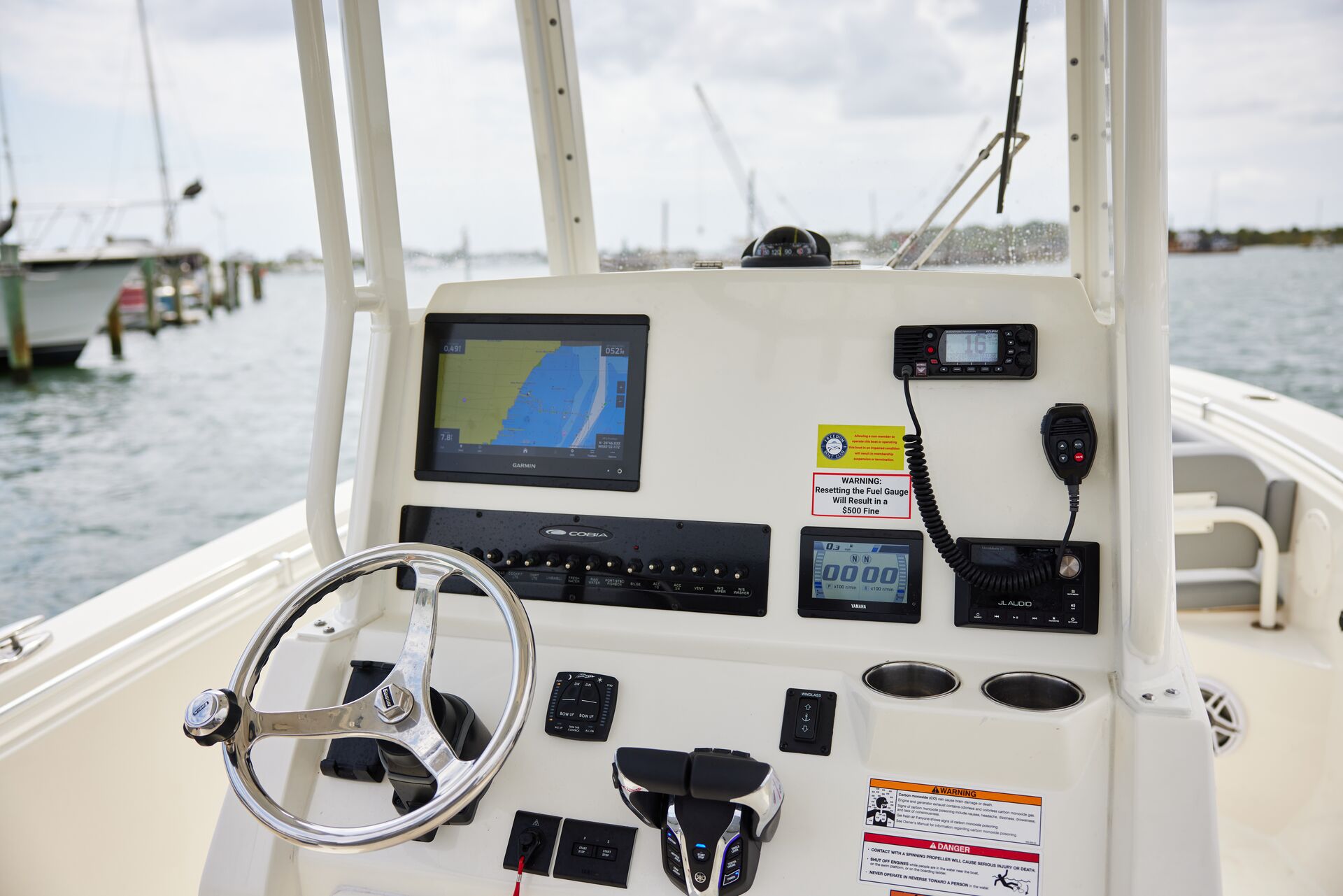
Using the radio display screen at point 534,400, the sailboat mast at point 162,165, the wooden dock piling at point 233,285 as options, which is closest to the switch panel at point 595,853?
the radio display screen at point 534,400

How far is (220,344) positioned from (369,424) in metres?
24.9

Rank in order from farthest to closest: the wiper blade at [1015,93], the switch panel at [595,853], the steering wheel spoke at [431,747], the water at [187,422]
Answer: the water at [187,422] → the wiper blade at [1015,93] → the switch panel at [595,853] → the steering wheel spoke at [431,747]

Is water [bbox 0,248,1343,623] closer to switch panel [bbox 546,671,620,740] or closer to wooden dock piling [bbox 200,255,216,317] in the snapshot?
wooden dock piling [bbox 200,255,216,317]

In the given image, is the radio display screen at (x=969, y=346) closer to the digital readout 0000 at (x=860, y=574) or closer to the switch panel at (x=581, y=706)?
the digital readout 0000 at (x=860, y=574)

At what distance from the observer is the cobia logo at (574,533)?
1476 mm

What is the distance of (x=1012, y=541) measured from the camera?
4.35 feet

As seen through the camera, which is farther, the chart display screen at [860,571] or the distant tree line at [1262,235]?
the distant tree line at [1262,235]

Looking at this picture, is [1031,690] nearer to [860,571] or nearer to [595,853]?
[860,571]

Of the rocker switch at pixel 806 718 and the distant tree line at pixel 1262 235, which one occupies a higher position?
the distant tree line at pixel 1262 235

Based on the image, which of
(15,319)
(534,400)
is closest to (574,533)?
(534,400)

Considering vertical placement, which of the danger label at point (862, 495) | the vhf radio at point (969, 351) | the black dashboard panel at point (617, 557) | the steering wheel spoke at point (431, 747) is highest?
the vhf radio at point (969, 351)

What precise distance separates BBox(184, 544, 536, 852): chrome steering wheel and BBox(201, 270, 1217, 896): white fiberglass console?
0.01 metres

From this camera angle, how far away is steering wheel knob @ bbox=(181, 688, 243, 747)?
0.95 m

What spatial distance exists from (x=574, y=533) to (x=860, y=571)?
0.45 meters
